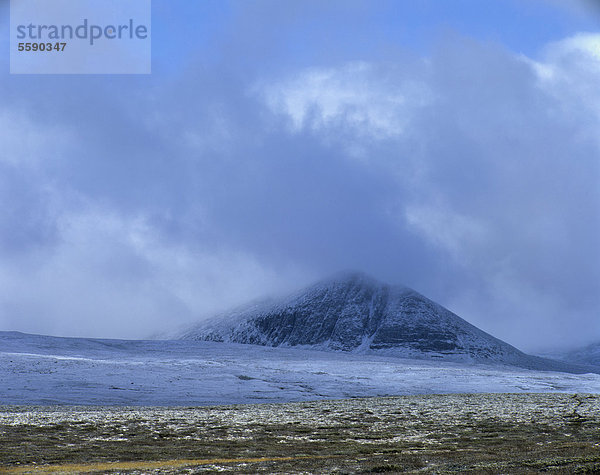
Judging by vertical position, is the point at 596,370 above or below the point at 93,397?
below

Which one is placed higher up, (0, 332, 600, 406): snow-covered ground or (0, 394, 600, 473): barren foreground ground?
(0, 394, 600, 473): barren foreground ground

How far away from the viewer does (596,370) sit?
175375mm

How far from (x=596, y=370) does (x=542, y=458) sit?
582ft

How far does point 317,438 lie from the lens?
28.8 metres

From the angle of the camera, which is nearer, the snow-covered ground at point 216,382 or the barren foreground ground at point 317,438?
the barren foreground ground at point 317,438

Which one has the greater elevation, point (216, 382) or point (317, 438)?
point (317, 438)

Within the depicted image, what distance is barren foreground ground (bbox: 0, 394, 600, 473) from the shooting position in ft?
63.3

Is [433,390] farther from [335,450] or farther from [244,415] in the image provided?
[335,450]

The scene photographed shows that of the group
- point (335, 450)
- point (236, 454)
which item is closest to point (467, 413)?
point (335, 450)

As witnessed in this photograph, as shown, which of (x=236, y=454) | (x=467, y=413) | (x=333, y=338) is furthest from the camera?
(x=333, y=338)

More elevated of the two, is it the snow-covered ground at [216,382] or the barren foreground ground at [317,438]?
the barren foreground ground at [317,438]

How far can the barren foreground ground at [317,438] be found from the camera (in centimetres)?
1928

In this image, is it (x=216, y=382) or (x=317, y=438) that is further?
(x=216, y=382)

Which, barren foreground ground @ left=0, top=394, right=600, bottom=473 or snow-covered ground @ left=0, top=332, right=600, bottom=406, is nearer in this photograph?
barren foreground ground @ left=0, top=394, right=600, bottom=473
